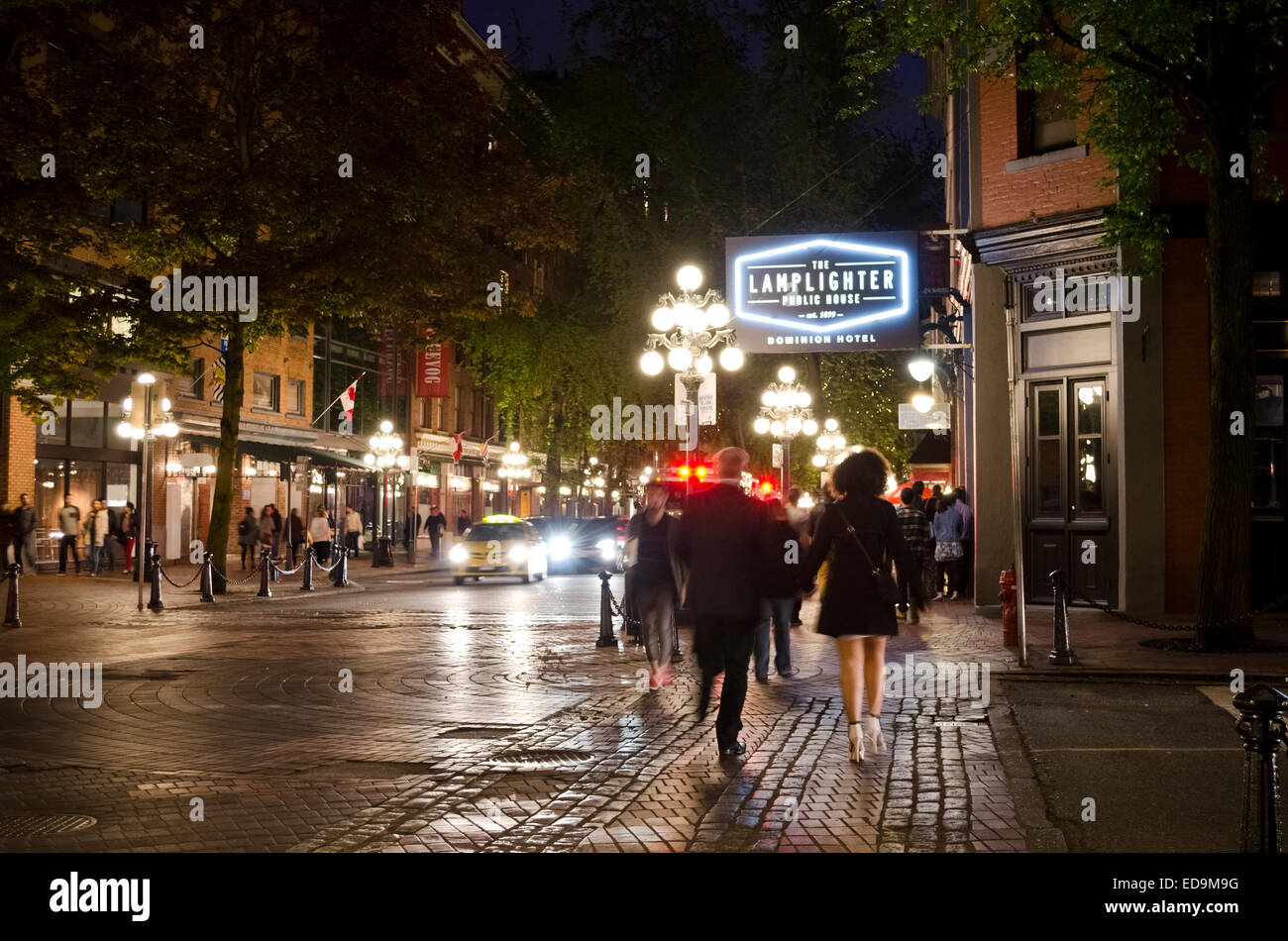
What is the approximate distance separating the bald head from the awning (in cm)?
3024

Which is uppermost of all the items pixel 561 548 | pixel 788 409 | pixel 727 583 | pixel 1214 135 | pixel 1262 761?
pixel 1214 135

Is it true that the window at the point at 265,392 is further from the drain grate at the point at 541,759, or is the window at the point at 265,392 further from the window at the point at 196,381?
the drain grate at the point at 541,759

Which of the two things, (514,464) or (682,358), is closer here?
(682,358)

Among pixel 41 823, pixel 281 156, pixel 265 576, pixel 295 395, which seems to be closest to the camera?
pixel 41 823

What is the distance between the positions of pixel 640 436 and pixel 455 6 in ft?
59.8

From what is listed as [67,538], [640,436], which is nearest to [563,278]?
[640,436]

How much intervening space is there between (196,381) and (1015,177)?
2610 centimetres

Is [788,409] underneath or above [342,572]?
above

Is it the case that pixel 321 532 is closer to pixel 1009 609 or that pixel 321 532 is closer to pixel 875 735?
pixel 1009 609

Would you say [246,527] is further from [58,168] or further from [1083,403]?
[1083,403]

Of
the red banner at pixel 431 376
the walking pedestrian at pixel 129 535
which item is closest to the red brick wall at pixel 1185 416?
the walking pedestrian at pixel 129 535

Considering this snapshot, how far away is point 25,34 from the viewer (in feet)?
81.4

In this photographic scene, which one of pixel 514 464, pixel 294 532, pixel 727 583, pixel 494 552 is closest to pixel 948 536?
pixel 494 552

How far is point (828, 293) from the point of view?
72.9ft
